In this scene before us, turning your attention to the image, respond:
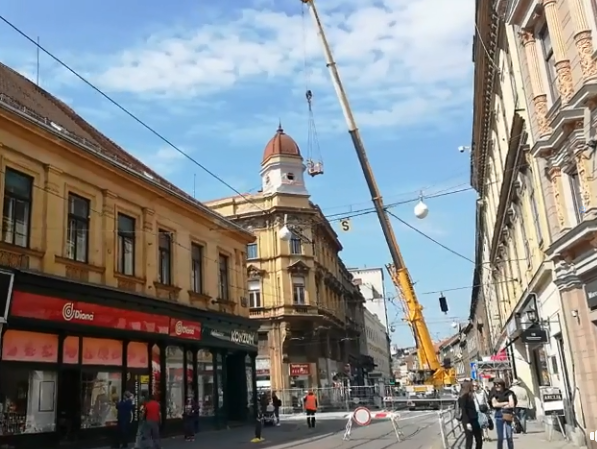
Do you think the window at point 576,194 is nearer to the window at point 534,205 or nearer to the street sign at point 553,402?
the window at point 534,205

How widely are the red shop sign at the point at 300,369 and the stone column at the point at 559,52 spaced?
34809 mm

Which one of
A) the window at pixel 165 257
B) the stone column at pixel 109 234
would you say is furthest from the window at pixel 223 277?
the stone column at pixel 109 234

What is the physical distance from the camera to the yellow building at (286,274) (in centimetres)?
4522

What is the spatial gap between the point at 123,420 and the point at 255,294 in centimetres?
2892

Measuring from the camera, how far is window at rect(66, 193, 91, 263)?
58.6 feet

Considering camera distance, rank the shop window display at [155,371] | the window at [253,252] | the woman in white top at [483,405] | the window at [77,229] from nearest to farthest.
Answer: the window at [77,229] < the woman in white top at [483,405] < the shop window display at [155,371] < the window at [253,252]

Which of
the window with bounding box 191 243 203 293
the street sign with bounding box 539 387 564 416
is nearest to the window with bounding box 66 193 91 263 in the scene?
the window with bounding box 191 243 203 293

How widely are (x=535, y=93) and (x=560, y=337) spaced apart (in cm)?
668

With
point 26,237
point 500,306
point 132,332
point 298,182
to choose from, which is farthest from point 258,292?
point 26,237

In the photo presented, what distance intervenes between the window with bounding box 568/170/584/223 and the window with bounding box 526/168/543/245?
117 inches

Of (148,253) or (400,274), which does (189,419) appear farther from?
(400,274)

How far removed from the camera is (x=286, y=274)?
4578cm

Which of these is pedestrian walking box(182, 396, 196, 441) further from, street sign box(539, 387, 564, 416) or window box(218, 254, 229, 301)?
street sign box(539, 387, 564, 416)

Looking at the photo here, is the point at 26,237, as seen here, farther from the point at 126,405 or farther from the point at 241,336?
the point at 241,336
